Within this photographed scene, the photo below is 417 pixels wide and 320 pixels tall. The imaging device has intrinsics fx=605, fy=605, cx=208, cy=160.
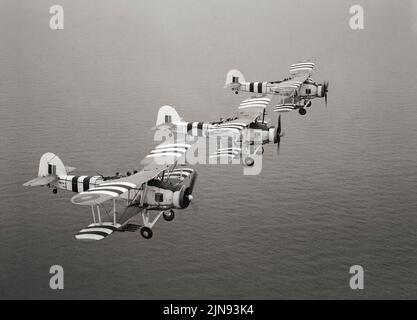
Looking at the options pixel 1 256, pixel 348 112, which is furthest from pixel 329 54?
pixel 1 256

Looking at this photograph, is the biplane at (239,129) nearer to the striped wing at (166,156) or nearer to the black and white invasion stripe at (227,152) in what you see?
the black and white invasion stripe at (227,152)

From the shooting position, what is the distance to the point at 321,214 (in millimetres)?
37688

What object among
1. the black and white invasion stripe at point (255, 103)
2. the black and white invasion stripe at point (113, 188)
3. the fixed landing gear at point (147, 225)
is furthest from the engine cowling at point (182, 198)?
the black and white invasion stripe at point (255, 103)

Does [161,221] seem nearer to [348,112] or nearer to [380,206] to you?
[380,206]

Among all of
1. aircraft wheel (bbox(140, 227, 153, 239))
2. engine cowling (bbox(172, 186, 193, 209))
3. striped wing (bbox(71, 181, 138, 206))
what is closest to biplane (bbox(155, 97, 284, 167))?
engine cowling (bbox(172, 186, 193, 209))

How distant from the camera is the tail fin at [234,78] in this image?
146 feet

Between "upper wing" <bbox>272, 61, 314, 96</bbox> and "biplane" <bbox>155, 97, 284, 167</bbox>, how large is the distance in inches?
93.9

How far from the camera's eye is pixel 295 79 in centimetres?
4206

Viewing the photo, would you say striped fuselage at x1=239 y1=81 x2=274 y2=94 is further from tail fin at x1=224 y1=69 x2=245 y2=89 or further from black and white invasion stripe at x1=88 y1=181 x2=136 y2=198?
black and white invasion stripe at x1=88 y1=181 x2=136 y2=198

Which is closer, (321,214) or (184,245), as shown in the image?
(184,245)

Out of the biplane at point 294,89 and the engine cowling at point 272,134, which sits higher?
the biplane at point 294,89

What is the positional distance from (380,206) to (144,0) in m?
29.0

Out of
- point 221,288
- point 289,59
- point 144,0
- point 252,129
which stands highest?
point 144,0

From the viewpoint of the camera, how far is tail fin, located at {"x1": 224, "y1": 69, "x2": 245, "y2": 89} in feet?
146
